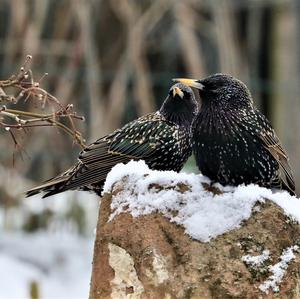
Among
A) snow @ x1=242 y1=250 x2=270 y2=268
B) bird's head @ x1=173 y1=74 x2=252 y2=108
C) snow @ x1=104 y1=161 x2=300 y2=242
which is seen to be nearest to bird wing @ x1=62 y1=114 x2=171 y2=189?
bird's head @ x1=173 y1=74 x2=252 y2=108

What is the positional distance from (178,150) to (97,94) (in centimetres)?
435

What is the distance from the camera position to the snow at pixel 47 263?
771 cm

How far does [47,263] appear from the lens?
8305mm

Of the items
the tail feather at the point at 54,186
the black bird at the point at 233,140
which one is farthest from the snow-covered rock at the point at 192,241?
the tail feather at the point at 54,186

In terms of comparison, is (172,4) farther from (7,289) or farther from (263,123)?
(263,123)

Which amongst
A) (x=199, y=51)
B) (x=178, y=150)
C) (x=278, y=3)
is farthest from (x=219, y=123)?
(x=278, y=3)

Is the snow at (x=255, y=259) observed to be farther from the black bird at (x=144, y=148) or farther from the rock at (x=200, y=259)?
the black bird at (x=144, y=148)

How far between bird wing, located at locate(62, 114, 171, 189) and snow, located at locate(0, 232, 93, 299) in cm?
259

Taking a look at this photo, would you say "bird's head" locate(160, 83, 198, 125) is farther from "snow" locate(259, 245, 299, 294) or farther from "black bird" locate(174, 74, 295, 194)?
"snow" locate(259, 245, 299, 294)

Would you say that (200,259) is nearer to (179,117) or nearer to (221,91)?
(221,91)

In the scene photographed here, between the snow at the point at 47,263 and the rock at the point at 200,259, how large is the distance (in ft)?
12.2

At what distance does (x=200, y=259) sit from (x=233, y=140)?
2.39ft

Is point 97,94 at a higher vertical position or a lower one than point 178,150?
higher

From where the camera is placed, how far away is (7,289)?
739cm
